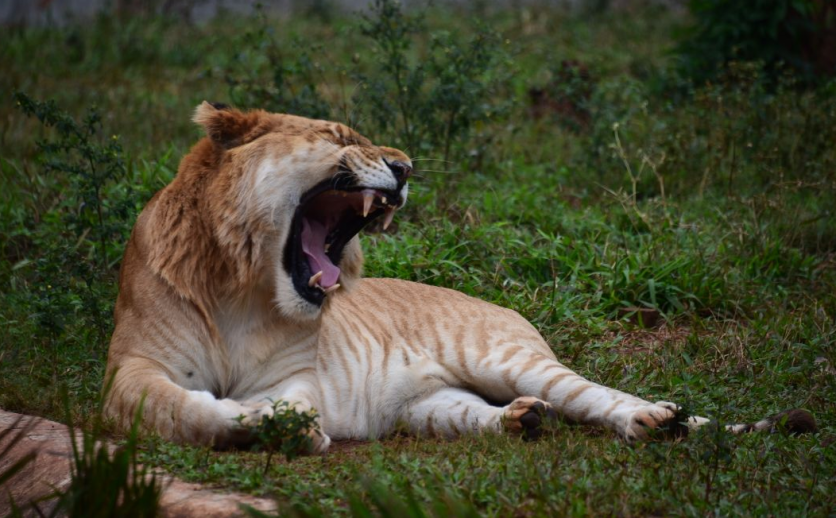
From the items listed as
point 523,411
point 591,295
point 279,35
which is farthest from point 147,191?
point 279,35

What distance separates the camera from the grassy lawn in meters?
3.76

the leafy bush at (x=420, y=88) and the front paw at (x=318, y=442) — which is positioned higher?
the leafy bush at (x=420, y=88)

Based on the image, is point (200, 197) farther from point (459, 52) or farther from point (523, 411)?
point (459, 52)

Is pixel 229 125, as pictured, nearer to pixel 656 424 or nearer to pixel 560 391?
pixel 560 391

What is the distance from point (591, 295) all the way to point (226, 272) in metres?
2.50

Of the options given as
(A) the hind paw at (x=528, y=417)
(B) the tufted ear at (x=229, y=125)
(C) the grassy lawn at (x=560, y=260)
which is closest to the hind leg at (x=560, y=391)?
(C) the grassy lawn at (x=560, y=260)

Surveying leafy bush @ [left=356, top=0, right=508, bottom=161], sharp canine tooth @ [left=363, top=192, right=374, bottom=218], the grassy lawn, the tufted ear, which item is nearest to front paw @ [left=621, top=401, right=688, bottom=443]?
the grassy lawn

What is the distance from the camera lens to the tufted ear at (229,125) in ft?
14.7

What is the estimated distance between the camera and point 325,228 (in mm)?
4715

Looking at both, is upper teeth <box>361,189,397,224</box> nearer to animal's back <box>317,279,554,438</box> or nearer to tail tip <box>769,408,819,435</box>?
animal's back <box>317,279,554,438</box>

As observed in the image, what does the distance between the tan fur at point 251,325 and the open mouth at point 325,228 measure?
5 centimetres

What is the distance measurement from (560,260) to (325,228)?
2168mm

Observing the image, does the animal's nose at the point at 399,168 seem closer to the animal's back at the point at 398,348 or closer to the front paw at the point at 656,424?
the animal's back at the point at 398,348

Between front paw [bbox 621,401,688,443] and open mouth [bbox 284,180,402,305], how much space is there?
132cm
